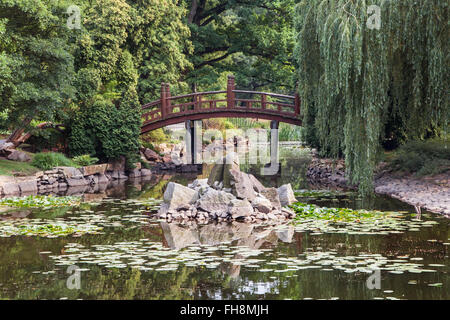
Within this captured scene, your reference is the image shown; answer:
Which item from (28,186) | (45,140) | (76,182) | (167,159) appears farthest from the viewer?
(167,159)

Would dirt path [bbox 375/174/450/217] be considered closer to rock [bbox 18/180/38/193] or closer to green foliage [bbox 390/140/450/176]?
green foliage [bbox 390/140/450/176]

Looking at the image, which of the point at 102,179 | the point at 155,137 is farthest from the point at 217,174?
the point at 155,137

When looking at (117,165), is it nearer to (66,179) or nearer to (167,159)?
(66,179)

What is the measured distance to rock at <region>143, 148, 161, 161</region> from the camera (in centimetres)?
2617

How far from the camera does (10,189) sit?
15906 millimetres

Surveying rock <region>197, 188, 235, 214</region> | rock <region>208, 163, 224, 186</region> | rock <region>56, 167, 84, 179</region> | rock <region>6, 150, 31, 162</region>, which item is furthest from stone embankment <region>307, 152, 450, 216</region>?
rock <region>6, 150, 31, 162</region>

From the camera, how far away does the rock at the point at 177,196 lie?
39.4 ft

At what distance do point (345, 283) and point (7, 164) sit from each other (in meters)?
13.5

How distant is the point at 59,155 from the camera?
64.3ft

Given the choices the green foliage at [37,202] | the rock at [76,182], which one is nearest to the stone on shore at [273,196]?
the green foliage at [37,202]

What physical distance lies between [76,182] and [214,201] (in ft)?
26.6

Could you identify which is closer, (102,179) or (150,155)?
(102,179)

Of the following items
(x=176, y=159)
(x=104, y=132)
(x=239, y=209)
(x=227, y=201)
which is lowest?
(x=239, y=209)

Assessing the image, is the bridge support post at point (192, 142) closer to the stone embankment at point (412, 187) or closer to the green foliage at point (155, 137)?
the green foliage at point (155, 137)
